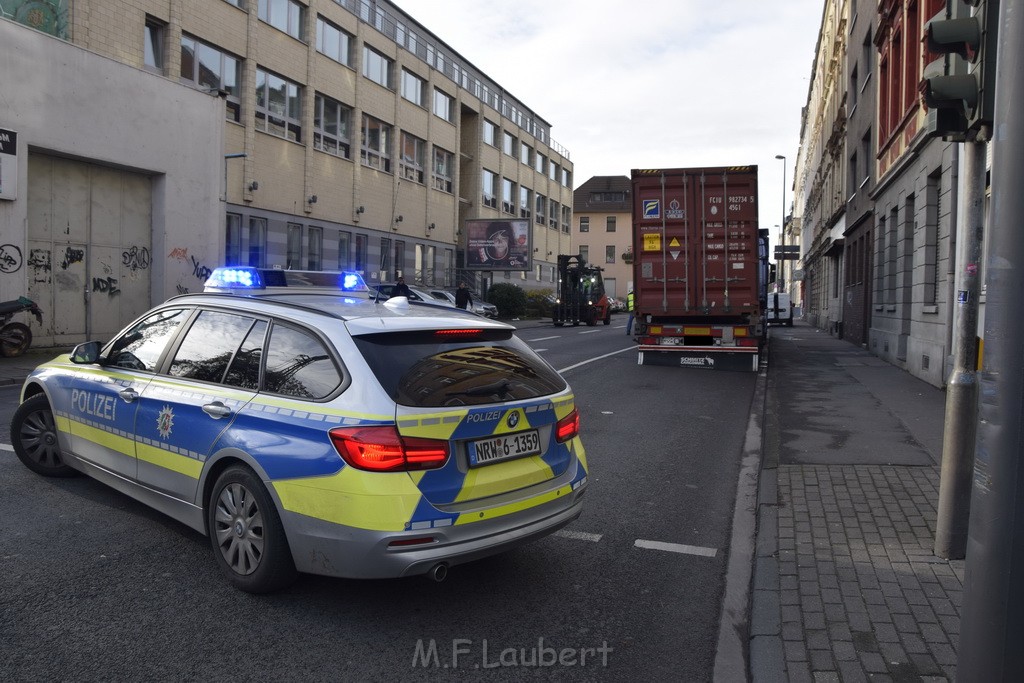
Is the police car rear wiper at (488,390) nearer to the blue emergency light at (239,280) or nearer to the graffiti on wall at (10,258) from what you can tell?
the blue emergency light at (239,280)

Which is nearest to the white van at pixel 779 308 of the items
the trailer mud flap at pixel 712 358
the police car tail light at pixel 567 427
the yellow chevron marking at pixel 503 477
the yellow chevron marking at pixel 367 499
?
the trailer mud flap at pixel 712 358

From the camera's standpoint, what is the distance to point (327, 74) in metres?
30.5

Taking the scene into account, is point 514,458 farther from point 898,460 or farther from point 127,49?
point 127,49

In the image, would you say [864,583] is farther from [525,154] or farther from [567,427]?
[525,154]

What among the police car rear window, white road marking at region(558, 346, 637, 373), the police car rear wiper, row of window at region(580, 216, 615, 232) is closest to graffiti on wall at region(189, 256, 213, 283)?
white road marking at region(558, 346, 637, 373)

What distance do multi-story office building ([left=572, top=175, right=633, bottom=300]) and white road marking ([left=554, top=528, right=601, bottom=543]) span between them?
8207cm

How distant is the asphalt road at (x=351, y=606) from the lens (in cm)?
348

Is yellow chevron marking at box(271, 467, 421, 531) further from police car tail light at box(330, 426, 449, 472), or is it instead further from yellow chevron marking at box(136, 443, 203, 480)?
yellow chevron marking at box(136, 443, 203, 480)

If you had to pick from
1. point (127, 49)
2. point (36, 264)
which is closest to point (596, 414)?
point (36, 264)

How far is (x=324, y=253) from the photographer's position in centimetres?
3072

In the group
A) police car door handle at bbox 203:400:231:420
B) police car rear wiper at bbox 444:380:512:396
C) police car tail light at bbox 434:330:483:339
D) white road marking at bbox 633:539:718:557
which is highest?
police car tail light at bbox 434:330:483:339

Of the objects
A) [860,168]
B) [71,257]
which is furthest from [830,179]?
[71,257]

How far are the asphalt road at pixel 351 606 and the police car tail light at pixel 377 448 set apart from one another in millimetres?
777

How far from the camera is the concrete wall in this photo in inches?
626
